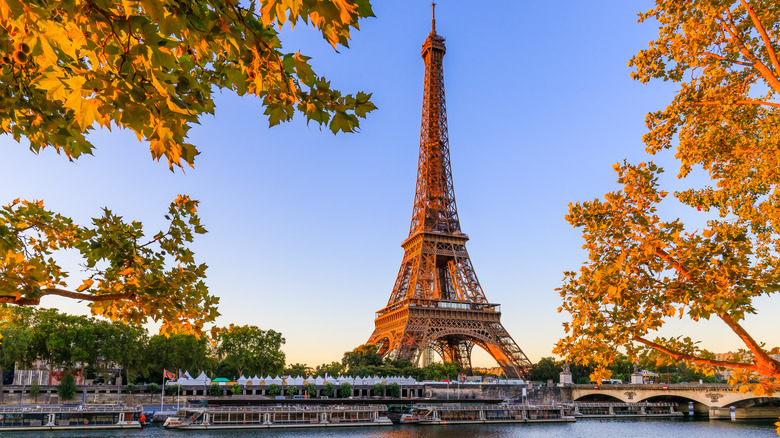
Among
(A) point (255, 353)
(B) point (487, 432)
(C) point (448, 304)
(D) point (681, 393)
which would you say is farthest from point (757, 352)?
(D) point (681, 393)

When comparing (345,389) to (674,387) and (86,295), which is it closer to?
(674,387)

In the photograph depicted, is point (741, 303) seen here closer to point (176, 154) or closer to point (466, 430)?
point (176, 154)

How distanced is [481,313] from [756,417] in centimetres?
3554

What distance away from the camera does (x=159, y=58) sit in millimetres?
2686


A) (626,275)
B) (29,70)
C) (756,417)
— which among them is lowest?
(756,417)

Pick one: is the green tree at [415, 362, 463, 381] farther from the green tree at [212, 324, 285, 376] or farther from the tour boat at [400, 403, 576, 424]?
the green tree at [212, 324, 285, 376]

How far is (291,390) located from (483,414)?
67.4 ft

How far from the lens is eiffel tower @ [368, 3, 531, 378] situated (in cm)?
6519

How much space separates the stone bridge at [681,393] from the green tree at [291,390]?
129 ft

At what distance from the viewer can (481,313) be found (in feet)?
222

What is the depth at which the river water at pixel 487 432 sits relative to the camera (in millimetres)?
43688

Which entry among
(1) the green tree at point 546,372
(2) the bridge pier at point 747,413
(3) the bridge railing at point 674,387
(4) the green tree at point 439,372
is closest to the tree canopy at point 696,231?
(4) the green tree at point 439,372

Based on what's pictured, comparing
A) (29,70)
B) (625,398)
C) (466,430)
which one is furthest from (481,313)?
(29,70)

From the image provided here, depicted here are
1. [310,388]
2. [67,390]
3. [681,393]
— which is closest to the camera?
[310,388]
